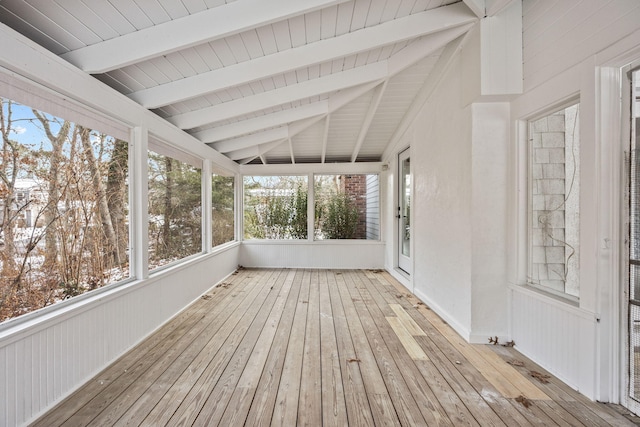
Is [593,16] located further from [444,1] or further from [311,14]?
[311,14]

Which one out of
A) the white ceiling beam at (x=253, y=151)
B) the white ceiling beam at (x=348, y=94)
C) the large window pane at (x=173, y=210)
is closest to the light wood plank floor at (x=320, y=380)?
the large window pane at (x=173, y=210)

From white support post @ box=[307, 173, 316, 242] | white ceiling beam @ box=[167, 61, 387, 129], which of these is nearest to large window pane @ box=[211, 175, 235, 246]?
white ceiling beam @ box=[167, 61, 387, 129]

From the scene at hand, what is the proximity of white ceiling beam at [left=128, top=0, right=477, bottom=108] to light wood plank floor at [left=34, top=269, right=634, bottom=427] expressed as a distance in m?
2.37

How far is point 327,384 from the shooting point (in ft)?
6.59

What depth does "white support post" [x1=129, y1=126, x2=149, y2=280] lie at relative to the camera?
2730 millimetres

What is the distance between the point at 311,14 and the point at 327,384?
2794 mm

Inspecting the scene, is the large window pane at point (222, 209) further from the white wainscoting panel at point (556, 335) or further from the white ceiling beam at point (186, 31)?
the white wainscoting panel at point (556, 335)

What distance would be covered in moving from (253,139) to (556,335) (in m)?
4.49

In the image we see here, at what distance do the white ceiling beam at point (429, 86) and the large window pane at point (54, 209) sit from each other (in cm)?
330

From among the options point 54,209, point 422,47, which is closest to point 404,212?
point 422,47

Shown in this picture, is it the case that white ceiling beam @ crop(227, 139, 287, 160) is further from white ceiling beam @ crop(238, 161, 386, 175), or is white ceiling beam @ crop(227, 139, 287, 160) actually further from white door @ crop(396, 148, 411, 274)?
white door @ crop(396, 148, 411, 274)

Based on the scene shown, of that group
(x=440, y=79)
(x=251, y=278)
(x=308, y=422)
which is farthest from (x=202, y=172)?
(x=308, y=422)

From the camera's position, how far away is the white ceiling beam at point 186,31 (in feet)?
6.46

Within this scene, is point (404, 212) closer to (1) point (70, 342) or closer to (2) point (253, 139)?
(2) point (253, 139)
